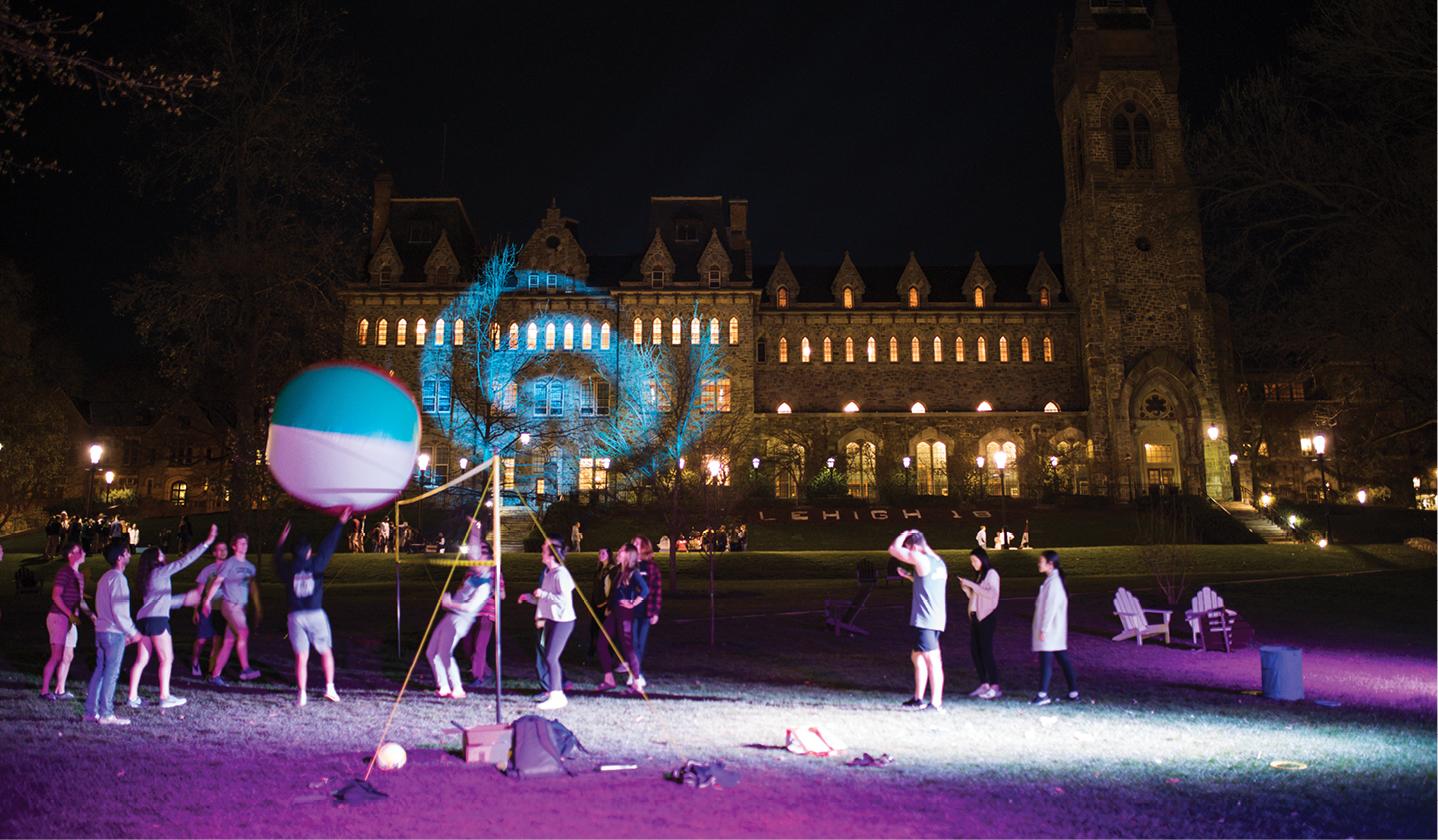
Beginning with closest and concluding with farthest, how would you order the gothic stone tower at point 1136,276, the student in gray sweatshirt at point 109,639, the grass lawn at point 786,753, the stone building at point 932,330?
the grass lawn at point 786,753, the student in gray sweatshirt at point 109,639, the gothic stone tower at point 1136,276, the stone building at point 932,330

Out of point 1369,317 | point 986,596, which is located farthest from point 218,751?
point 1369,317

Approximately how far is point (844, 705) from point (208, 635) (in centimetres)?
802

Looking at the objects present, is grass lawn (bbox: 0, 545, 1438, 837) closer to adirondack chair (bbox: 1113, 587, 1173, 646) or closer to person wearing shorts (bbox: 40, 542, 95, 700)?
person wearing shorts (bbox: 40, 542, 95, 700)

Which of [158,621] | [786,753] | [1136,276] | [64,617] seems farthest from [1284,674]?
[1136,276]

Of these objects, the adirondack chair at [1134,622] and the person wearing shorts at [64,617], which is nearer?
the person wearing shorts at [64,617]

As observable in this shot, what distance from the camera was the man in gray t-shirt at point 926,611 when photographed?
30.7 ft

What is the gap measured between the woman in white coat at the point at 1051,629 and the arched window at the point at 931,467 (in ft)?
133

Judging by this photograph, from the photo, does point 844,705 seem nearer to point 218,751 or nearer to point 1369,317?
point 218,751

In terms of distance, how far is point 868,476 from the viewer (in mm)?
51188

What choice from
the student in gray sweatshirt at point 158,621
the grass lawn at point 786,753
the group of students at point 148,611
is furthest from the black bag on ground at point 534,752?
the student in gray sweatshirt at point 158,621

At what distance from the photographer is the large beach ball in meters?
35.7

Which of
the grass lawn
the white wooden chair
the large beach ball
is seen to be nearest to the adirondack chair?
the white wooden chair

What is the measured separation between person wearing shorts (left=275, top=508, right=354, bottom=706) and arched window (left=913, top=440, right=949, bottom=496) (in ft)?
141

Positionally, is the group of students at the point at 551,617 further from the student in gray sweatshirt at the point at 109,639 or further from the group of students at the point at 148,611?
the student in gray sweatshirt at the point at 109,639
